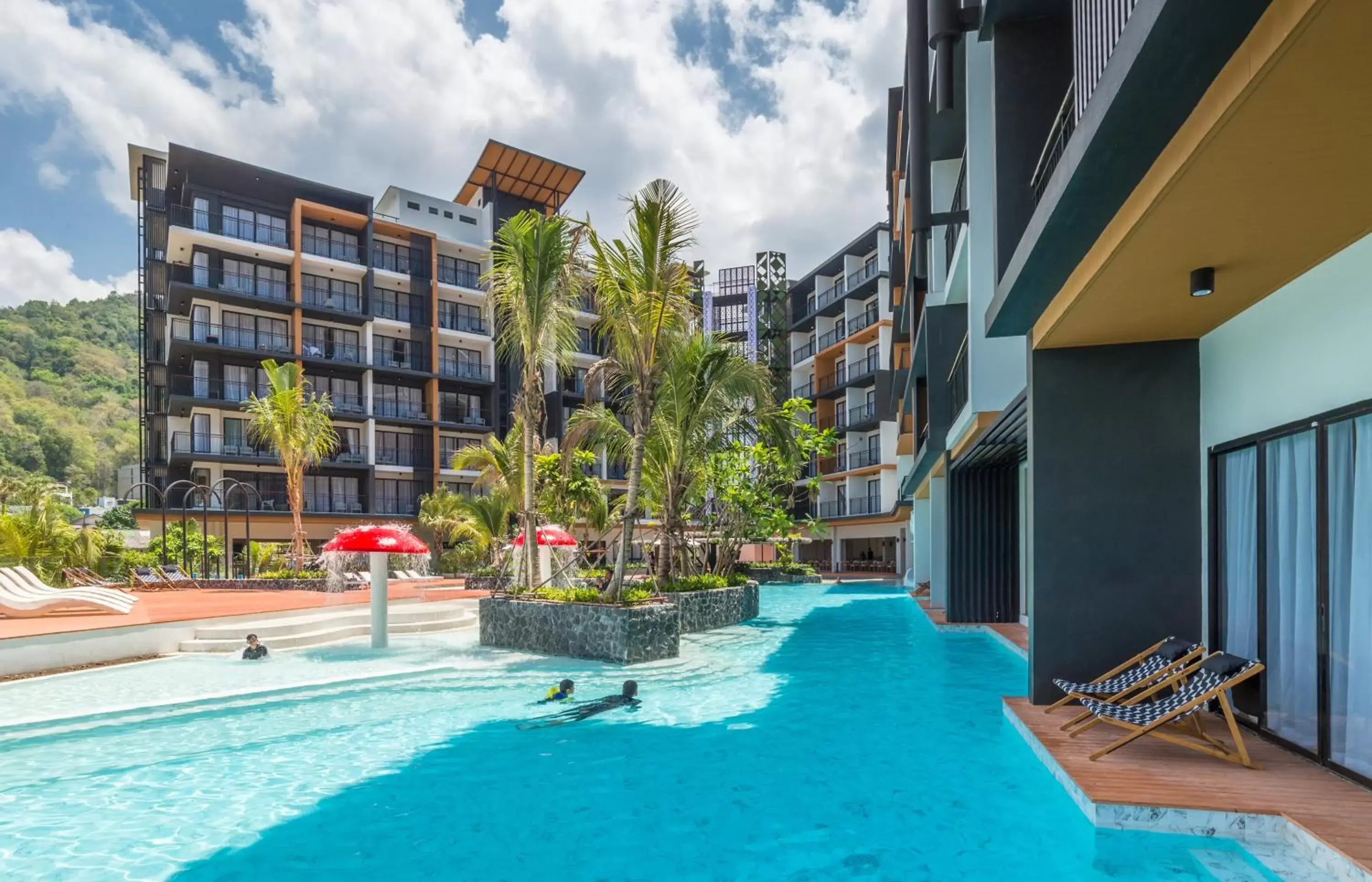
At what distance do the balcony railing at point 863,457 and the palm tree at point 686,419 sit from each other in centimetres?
2765

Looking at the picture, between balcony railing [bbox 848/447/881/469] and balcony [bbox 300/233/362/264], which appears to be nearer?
balcony [bbox 300/233/362/264]

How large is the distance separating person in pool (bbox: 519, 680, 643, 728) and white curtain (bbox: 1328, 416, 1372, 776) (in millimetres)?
6202

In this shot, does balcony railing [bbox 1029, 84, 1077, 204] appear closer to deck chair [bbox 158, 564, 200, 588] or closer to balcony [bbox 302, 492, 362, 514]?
deck chair [bbox 158, 564, 200, 588]

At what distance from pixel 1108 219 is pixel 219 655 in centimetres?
1343

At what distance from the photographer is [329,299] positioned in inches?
1501

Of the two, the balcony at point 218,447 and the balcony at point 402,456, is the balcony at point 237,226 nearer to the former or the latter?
the balcony at point 218,447

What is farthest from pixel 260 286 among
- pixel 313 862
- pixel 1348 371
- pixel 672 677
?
pixel 1348 371

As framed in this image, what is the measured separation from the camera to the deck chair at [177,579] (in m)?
22.1

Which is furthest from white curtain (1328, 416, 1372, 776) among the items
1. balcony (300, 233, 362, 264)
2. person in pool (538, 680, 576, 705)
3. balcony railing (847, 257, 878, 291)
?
balcony railing (847, 257, 878, 291)

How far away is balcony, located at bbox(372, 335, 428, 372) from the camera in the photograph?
1555 inches

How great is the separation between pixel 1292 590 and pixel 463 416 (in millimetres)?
39463

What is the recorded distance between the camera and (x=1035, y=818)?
5.28 metres

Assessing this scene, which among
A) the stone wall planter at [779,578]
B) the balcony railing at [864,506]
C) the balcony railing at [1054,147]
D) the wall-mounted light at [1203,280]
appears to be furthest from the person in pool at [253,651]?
the balcony railing at [864,506]

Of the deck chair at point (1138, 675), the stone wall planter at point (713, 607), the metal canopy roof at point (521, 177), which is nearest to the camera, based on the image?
the deck chair at point (1138, 675)
